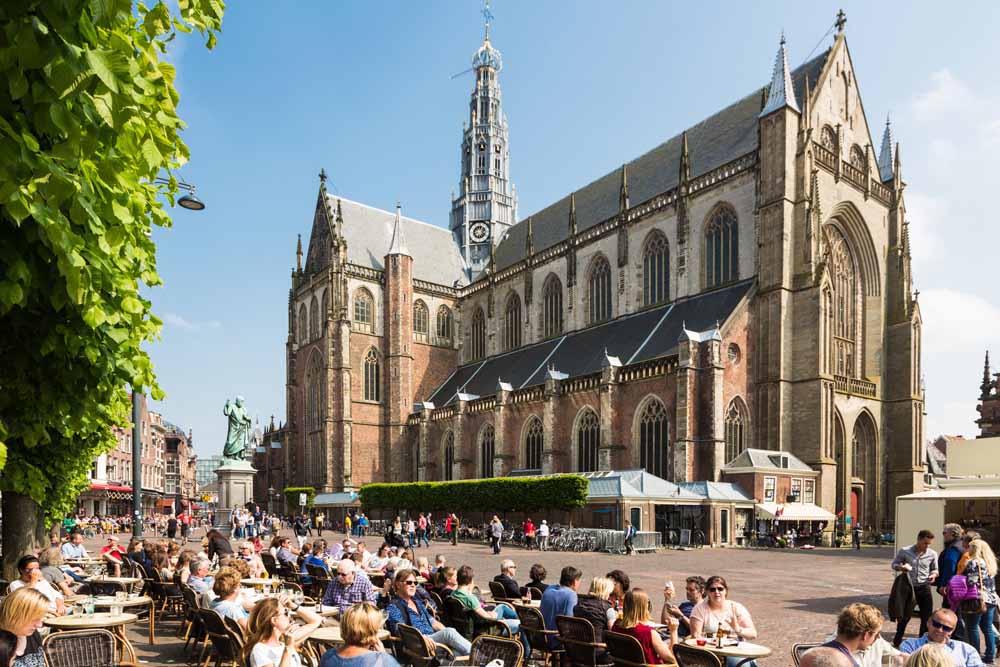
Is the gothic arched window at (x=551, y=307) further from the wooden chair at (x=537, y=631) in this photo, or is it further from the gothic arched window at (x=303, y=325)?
the wooden chair at (x=537, y=631)

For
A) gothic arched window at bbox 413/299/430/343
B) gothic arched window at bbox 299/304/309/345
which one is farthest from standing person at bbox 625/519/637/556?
gothic arched window at bbox 299/304/309/345

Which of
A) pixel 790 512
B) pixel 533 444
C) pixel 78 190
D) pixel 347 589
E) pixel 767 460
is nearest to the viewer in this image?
pixel 78 190

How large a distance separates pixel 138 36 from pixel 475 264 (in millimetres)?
55888

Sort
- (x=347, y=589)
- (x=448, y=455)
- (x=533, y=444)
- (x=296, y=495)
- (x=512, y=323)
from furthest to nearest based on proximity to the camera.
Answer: (x=296, y=495), (x=512, y=323), (x=448, y=455), (x=533, y=444), (x=347, y=589)

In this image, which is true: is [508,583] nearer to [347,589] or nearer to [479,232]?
[347,589]

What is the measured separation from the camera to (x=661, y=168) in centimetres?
4266

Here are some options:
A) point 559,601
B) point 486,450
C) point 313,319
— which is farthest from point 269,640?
point 313,319

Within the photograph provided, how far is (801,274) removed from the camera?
1258 inches

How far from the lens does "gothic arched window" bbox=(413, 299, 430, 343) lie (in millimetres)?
53156

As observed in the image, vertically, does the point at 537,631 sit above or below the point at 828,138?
below

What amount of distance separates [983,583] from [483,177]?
2257 inches

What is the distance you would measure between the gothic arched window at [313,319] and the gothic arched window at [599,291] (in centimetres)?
2029

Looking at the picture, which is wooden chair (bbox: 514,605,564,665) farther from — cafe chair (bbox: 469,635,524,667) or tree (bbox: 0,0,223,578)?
tree (bbox: 0,0,223,578)

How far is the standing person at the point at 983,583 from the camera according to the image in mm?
9547
